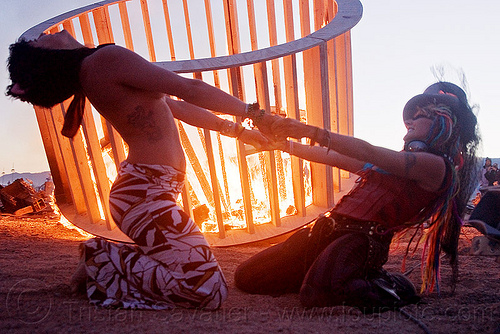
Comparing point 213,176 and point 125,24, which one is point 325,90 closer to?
point 213,176

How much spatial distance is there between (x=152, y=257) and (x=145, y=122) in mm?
622

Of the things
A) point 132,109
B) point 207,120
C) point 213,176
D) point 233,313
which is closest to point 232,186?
point 213,176

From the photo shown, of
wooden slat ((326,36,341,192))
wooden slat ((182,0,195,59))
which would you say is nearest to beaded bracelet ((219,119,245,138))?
wooden slat ((326,36,341,192))

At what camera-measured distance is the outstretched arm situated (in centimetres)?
221

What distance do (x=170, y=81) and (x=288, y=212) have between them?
1.69m

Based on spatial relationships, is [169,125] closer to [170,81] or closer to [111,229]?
[170,81]

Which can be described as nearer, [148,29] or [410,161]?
[410,161]

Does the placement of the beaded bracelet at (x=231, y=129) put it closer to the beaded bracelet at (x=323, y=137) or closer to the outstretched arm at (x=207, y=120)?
the outstretched arm at (x=207, y=120)

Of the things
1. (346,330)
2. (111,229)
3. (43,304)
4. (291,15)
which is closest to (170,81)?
(43,304)

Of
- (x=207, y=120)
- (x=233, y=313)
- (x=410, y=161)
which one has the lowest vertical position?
(x=233, y=313)

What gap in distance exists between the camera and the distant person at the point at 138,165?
1829 mm

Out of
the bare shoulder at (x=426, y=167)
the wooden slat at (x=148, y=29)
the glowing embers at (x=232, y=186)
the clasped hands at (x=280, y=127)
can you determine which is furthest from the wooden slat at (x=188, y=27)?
the bare shoulder at (x=426, y=167)

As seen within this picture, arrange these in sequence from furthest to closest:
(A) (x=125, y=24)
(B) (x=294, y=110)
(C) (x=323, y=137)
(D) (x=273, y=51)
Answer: (A) (x=125, y=24), (B) (x=294, y=110), (D) (x=273, y=51), (C) (x=323, y=137)

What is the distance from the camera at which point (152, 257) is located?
195cm
